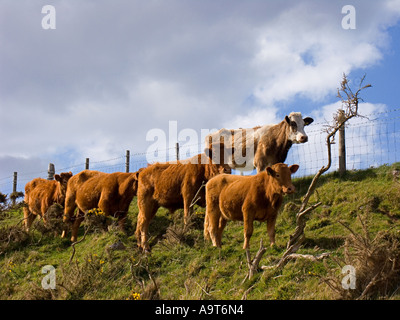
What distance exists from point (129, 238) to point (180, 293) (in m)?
3.89

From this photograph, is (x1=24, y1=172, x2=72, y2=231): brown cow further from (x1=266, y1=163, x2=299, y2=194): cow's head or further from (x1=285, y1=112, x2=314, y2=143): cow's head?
(x1=266, y1=163, x2=299, y2=194): cow's head

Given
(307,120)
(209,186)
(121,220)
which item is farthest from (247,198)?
(307,120)

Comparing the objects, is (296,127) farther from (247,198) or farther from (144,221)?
(144,221)

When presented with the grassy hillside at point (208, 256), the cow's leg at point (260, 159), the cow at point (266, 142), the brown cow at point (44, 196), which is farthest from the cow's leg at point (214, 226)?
the brown cow at point (44, 196)

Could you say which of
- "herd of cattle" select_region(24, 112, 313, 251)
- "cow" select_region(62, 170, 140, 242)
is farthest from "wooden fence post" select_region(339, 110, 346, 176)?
"cow" select_region(62, 170, 140, 242)

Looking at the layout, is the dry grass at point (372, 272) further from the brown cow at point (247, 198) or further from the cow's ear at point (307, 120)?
the cow's ear at point (307, 120)

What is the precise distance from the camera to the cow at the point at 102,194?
38.3 ft

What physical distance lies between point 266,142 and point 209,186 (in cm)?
380

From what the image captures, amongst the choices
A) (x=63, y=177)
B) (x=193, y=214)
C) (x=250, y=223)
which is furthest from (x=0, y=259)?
(x=250, y=223)

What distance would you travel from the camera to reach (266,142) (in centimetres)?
1230

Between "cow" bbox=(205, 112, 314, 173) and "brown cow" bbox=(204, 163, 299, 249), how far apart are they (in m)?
2.87

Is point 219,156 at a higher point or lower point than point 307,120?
lower
